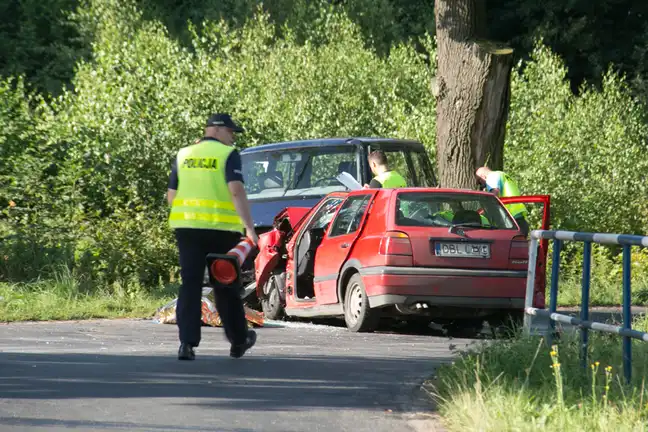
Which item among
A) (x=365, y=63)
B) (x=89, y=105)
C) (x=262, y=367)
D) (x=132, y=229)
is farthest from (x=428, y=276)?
(x=365, y=63)

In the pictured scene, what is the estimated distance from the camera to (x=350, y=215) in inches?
579

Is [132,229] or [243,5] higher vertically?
[243,5]

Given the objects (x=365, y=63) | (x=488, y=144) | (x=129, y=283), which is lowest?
(x=129, y=283)

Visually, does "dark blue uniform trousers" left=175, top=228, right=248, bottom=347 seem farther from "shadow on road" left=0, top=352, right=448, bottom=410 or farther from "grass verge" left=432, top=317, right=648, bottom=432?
"grass verge" left=432, top=317, right=648, bottom=432

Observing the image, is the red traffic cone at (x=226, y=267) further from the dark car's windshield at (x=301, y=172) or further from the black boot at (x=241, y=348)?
the dark car's windshield at (x=301, y=172)

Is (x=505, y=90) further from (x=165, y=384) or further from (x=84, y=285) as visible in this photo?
(x=165, y=384)

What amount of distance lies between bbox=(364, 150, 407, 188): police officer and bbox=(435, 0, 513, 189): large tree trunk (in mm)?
3526

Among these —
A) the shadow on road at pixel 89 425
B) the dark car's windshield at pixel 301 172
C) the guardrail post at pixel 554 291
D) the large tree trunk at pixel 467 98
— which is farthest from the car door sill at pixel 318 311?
the shadow on road at pixel 89 425

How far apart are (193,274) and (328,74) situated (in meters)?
23.2

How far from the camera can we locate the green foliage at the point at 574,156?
1059 inches

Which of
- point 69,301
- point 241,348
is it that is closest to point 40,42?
point 69,301

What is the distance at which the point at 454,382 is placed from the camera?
854cm

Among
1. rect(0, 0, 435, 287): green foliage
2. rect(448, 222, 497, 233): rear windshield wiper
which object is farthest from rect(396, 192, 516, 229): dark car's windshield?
rect(0, 0, 435, 287): green foliage

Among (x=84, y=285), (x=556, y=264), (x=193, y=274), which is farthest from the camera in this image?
(x=84, y=285)
